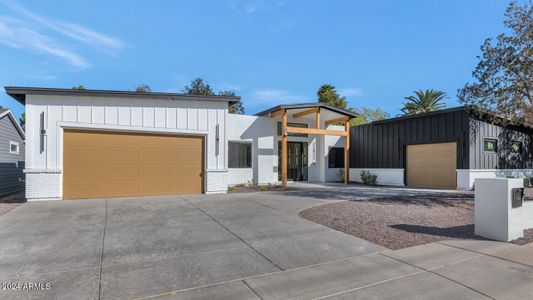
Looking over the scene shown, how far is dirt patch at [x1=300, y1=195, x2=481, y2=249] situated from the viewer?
5512mm

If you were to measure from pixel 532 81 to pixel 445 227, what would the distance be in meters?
6.35

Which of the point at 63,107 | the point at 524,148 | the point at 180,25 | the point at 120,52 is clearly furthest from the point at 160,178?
the point at 524,148

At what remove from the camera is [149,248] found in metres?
4.73

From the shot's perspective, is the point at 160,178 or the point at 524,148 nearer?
the point at 160,178

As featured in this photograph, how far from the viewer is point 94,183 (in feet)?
33.1

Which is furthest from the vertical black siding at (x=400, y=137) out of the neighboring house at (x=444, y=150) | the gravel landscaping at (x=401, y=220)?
the gravel landscaping at (x=401, y=220)

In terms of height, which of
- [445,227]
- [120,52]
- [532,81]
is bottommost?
[445,227]

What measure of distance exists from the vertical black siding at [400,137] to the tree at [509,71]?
3176 mm

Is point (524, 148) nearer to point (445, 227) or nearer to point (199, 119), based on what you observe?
point (445, 227)

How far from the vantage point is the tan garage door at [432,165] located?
1412 centimetres

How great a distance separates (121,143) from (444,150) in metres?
14.6

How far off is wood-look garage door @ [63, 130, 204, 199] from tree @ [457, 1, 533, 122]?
33.5ft

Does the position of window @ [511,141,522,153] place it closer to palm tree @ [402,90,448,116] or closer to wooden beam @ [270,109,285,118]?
wooden beam @ [270,109,285,118]

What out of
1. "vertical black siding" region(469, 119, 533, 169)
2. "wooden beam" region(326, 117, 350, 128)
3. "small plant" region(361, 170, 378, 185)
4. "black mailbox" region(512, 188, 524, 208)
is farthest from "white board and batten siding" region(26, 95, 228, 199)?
"vertical black siding" region(469, 119, 533, 169)
